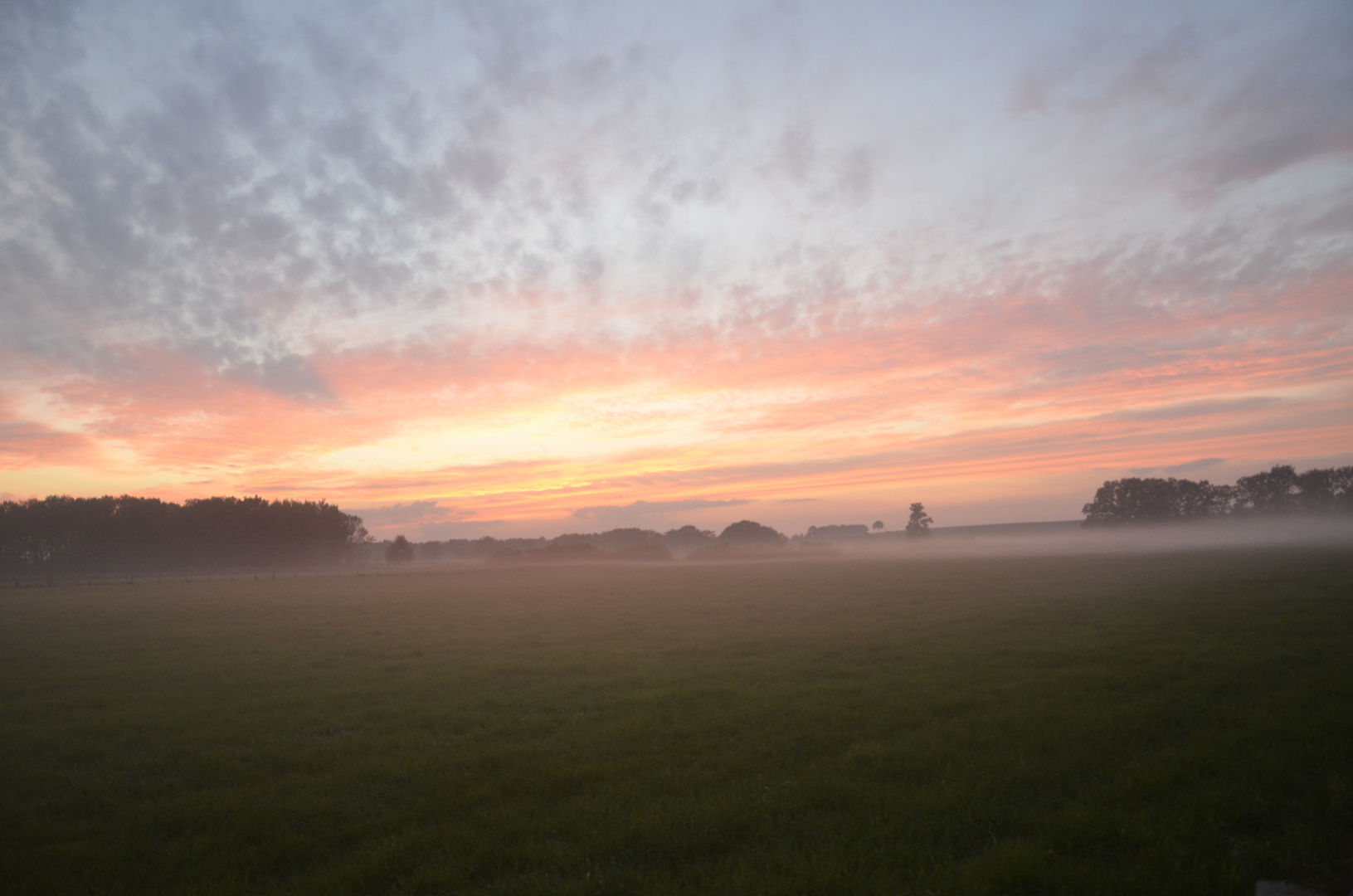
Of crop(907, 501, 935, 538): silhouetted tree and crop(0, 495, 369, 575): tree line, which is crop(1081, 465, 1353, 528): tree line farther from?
crop(0, 495, 369, 575): tree line

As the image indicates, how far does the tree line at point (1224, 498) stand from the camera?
116m

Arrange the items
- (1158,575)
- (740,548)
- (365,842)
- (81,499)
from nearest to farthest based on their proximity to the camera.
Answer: (365,842) → (1158,575) → (81,499) → (740,548)

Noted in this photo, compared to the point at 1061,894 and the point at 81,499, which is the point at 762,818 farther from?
the point at 81,499

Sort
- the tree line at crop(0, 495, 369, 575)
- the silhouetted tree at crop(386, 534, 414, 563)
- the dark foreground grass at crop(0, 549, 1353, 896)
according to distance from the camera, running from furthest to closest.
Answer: the silhouetted tree at crop(386, 534, 414, 563), the tree line at crop(0, 495, 369, 575), the dark foreground grass at crop(0, 549, 1353, 896)

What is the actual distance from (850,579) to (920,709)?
38150mm

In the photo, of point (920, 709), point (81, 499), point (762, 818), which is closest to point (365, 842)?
point (762, 818)

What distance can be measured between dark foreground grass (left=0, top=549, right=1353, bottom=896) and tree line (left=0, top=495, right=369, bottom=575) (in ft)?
397

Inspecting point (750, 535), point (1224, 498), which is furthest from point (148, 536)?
point (1224, 498)

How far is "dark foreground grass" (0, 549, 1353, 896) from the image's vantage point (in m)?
6.52

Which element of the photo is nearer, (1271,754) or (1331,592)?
(1271,754)

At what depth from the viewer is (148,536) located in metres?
117

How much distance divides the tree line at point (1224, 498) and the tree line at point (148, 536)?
18124 cm

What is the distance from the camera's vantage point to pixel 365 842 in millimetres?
7488

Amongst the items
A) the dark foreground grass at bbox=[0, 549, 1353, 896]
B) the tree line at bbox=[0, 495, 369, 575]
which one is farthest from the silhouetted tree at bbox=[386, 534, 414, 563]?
the dark foreground grass at bbox=[0, 549, 1353, 896]
